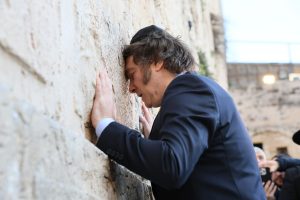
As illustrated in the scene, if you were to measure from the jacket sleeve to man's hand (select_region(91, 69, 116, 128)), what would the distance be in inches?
2.2

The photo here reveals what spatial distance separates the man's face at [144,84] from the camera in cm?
164

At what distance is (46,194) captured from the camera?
93 centimetres

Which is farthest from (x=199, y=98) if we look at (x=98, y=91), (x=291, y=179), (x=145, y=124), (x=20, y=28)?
(x=291, y=179)

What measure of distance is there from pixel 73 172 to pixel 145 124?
101cm

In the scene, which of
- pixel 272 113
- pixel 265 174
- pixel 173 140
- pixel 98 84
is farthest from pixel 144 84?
pixel 272 113

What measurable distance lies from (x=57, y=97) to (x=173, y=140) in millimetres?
310

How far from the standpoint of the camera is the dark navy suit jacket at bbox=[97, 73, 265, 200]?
1.26 m

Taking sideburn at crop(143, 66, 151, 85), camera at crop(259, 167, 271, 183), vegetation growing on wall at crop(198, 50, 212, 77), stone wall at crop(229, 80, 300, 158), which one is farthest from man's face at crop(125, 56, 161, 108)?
stone wall at crop(229, 80, 300, 158)

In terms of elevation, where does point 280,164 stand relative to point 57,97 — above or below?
below

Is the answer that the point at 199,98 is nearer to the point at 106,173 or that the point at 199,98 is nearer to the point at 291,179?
the point at 106,173

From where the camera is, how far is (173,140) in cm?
126

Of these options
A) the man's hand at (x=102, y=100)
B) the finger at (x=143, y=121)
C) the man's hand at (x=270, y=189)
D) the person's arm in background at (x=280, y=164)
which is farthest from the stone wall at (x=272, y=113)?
the man's hand at (x=102, y=100)

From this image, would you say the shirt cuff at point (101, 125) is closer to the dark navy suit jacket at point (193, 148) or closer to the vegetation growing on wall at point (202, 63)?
the dark navy suit jacket at point (193, 148)

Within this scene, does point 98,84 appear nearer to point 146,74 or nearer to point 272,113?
point 146,74
